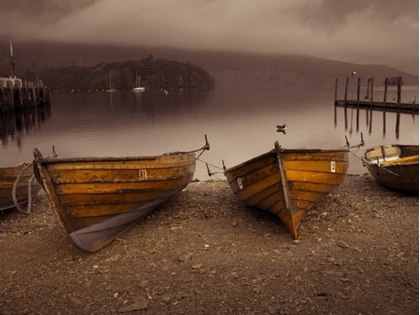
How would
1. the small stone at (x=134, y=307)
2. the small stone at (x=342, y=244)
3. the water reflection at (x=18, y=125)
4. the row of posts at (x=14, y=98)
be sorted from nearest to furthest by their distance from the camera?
the small stone at (x=134, y=307) < the small stone at (x=342, y=244) < the water reflection at (x=18, y=125) < the row of posts at (x=14, y=98)

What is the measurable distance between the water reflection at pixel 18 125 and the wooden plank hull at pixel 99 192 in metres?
26.5

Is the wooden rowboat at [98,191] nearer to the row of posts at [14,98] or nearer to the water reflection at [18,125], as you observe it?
the water reflection at [18,125]

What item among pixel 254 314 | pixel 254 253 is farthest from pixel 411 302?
pixel 254 253

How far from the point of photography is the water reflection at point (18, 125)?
120ft

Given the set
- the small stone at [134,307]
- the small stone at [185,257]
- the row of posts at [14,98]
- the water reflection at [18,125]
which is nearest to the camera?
the small stone at [134,307]

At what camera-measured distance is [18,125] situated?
148 feet

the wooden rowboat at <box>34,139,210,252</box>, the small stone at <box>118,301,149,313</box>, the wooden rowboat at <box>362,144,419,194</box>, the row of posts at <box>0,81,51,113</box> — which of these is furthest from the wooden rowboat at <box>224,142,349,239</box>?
the row of posts at <box>0,81,51,113</box>

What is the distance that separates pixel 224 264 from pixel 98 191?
2.94 metres

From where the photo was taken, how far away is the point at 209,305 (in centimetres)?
650

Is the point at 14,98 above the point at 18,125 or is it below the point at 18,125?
above

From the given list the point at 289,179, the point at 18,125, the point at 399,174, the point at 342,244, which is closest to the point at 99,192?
the point at 289,179

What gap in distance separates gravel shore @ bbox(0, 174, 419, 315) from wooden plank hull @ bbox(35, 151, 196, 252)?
412 mm

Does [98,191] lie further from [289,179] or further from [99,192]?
[289,179]

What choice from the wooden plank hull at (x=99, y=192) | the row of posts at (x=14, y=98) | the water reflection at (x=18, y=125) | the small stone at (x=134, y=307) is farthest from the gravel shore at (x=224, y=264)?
the row of posts at (x=14, y=98)
